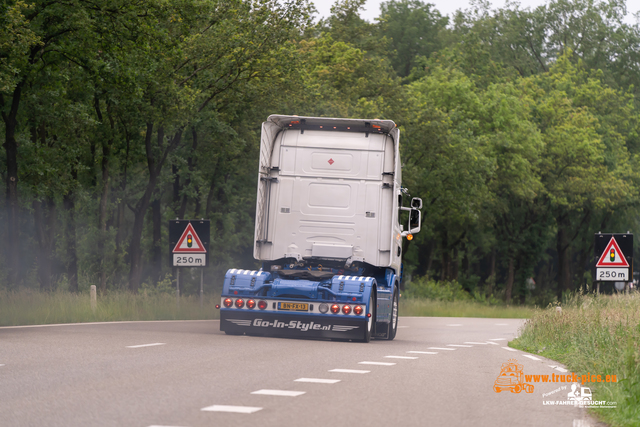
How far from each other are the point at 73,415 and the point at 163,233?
37934 millimetres

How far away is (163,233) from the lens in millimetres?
45000

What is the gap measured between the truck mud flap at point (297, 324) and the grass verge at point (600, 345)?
314 cm

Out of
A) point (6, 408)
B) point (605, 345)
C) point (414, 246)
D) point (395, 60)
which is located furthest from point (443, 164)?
point (6, 408)

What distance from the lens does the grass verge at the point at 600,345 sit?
8.38m

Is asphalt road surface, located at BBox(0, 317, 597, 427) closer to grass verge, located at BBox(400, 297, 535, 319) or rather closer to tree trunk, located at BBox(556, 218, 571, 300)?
grass verge, located at BBox(400, 297, 535, 319)

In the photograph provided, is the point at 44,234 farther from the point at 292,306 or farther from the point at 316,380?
the point at 316,380

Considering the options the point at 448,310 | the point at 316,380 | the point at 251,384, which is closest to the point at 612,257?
the point at 316,380

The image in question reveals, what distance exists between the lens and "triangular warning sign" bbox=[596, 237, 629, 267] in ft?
70.7

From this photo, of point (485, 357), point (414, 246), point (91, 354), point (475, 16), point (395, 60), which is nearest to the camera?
point (91, 354)

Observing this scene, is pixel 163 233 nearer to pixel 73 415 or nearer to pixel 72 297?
pixel 72 297

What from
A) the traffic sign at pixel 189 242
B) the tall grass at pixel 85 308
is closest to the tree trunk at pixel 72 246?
the tall grass at pixel 85 308

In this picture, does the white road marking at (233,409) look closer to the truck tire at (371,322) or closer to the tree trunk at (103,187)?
the truck tire at (371,322)

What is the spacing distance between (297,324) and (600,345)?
5.41 metres

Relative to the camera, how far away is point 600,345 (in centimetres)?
1250
